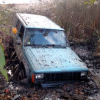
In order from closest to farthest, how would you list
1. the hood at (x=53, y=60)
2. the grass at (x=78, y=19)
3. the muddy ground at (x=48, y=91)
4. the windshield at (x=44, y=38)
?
the muddy ground at (x=48, y=91), the hood at (x=53, y=60), the windshield at (x=44, y=38), the grass at (x=78, y=19)

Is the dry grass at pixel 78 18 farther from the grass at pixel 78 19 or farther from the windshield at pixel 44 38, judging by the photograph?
the windshield at pixel 44 38

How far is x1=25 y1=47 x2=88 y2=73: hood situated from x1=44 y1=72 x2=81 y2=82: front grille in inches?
4.5

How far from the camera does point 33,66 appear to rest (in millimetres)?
3539

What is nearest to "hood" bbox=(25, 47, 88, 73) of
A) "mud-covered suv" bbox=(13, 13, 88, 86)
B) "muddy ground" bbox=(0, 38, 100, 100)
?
"mud-covered suv" bbox=(13, 13, 88, 86)

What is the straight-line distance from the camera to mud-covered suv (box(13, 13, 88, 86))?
3.54 m

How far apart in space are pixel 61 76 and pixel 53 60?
48cm

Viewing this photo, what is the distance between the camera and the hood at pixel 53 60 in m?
3.58

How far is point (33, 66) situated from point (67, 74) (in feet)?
2.76

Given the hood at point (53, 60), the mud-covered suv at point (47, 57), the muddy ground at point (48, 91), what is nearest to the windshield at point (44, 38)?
the mud-covered suv at point (47, 57)

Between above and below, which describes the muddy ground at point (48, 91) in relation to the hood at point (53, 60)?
below

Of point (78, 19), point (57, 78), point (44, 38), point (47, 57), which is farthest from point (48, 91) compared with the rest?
point (78, 19)

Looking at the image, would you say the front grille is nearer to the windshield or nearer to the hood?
the hood

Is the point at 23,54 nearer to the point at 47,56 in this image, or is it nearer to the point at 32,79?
the point at 47,56

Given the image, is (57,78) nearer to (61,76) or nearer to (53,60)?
(61,76)
